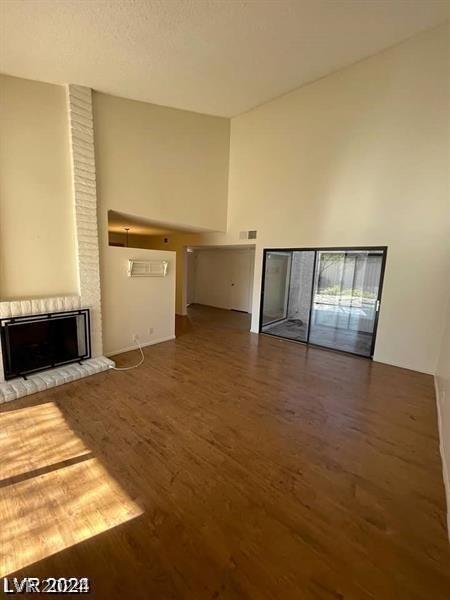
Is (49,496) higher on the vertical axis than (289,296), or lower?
lower

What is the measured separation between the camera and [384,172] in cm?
454

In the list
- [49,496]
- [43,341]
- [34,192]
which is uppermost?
[34,192]

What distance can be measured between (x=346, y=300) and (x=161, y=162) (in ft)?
15.6

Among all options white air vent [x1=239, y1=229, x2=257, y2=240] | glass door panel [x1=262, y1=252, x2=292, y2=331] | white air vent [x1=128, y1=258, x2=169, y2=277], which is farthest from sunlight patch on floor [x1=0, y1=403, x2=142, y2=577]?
white air vent [x1=239, y1=229, x2=257, y2=240]

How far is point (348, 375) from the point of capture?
425 centimetres

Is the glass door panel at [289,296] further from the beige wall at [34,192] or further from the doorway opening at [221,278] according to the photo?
the beige wall at [34,192]

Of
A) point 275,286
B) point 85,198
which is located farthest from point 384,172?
point 85,198

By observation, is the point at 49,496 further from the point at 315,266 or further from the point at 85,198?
the point at 315,266

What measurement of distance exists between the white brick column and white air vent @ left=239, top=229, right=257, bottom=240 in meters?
3.39

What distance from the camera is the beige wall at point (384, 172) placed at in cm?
407

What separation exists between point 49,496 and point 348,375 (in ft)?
13.2

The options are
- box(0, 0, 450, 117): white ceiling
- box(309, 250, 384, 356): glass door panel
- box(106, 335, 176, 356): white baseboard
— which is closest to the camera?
box(0, 0, 450, 117): white ceiling

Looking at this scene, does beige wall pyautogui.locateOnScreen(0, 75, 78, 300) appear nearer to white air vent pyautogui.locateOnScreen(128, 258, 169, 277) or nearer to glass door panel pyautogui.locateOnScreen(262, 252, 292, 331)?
white air vent pyautogui.locateOnScreen(128, 258, 169, 277)

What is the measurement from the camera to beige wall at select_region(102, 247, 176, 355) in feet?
15.5
